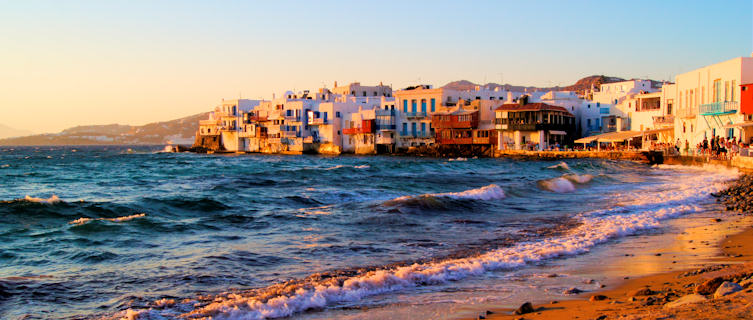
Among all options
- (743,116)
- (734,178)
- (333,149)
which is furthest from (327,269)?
(333,149)

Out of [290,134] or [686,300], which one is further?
[290,134]

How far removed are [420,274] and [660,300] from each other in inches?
146

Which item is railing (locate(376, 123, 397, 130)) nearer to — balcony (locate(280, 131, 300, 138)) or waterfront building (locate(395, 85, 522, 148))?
waterfront building (locate(395, 85, 522, 148))

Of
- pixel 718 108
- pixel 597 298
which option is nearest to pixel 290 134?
pixel 718 108

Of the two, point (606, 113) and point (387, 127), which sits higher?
point (606, 113)

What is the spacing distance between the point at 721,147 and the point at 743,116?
2304 millimetres

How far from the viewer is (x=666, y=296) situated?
753 centimetres

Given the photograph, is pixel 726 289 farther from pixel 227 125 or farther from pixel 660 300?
pixel 227 125

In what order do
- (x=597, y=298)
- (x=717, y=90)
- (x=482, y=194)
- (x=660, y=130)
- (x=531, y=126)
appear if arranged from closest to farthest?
(x=597, y=298), (x=482, y=194), (x=717, y=90), (x=660, y=130), (x=531, y=126)

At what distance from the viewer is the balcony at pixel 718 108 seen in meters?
34.9

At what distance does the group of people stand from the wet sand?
23.2 meters

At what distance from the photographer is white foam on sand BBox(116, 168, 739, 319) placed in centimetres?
814

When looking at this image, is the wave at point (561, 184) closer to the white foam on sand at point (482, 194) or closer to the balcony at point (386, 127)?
the white foam on sand at point (482, 194)

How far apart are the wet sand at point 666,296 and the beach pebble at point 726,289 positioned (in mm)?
88
